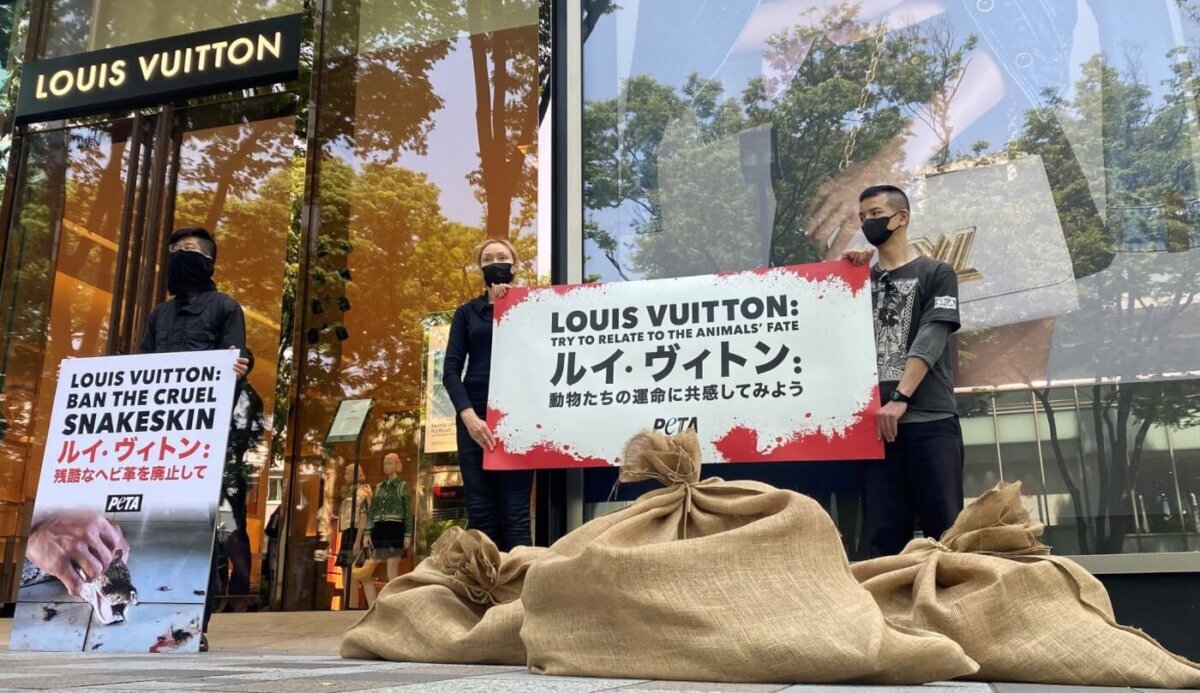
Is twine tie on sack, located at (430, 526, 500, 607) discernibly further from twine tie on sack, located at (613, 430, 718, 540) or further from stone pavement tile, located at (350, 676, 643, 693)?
stone pavement tile, located at (350, 676, 643, 693)

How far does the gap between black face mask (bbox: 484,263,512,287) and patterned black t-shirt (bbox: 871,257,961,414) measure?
1.49 metres

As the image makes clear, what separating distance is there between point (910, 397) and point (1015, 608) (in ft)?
4.46

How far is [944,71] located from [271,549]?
5.07 metres

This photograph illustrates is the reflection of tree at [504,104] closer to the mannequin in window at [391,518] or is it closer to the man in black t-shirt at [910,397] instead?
the mannequin in window at [391,518]

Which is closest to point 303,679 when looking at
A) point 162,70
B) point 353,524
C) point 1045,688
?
point 1045,688

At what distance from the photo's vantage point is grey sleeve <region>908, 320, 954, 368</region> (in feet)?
11.6

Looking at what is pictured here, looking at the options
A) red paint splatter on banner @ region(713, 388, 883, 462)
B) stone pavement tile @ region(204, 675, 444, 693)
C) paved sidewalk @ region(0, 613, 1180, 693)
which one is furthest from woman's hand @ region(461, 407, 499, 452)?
stone pavement tile @ region(204, 675, 444, 693)

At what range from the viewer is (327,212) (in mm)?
7379

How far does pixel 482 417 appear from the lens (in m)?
4.29

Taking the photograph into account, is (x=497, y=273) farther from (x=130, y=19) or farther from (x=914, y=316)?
(x=130, y=19)

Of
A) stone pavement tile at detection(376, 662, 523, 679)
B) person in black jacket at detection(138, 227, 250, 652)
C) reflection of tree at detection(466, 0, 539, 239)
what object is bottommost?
stone pavement tile at detection(376, 662, 523, 679)

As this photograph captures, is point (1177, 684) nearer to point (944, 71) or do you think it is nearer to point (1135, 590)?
point (1135, 590)

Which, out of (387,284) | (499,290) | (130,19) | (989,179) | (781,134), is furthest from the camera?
(130,19)

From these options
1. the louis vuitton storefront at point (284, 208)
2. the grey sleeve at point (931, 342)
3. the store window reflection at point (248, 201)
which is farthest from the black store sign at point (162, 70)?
the grey sleeve at point (931, 342)
